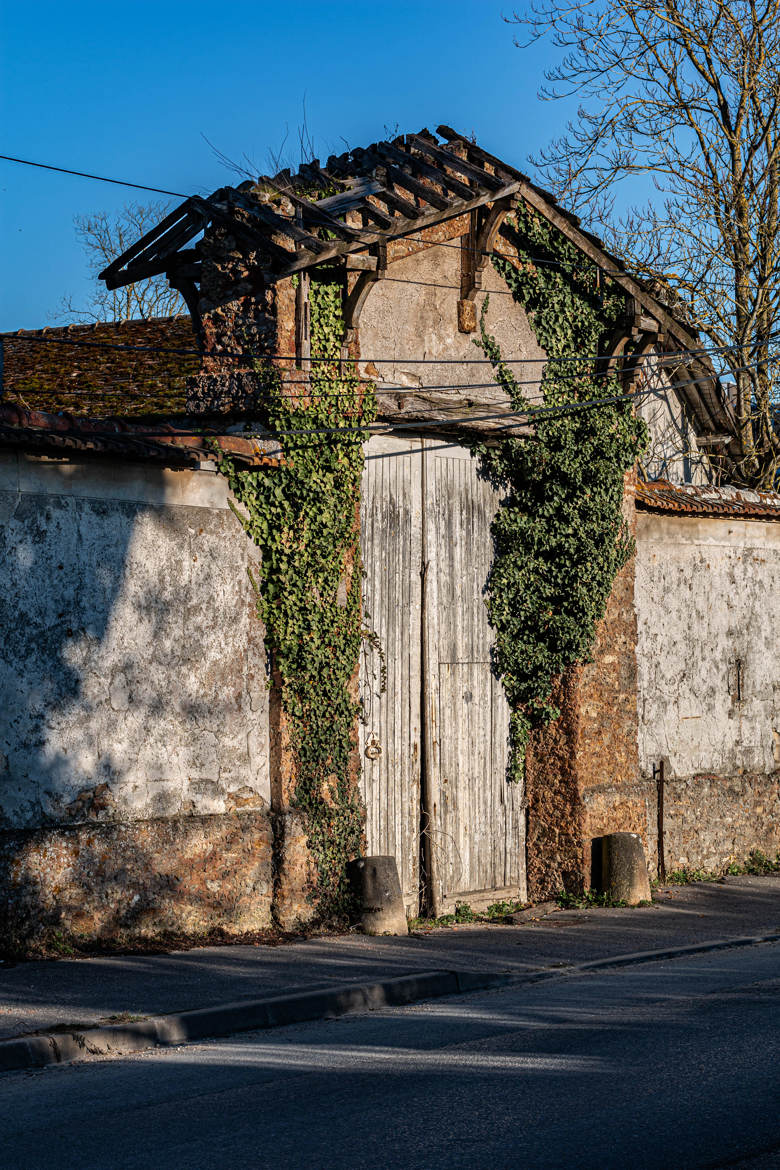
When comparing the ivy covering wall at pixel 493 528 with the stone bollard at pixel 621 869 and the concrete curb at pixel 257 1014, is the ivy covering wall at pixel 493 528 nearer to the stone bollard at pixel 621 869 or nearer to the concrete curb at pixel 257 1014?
the stone bollard at pixel 621 869

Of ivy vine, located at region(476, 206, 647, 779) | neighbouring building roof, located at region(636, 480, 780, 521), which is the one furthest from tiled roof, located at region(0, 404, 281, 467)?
neighbouring building roof, located at region(636, 480, 780, 521)

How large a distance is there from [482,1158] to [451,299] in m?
8.59

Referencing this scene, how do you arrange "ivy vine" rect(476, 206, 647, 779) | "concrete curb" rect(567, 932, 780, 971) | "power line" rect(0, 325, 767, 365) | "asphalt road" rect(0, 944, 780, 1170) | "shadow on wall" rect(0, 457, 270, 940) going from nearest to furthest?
1. "asphalt road" rect(0, 944, 780, 1170)
2. "shadow on wall" rect(0, 457, 270, 940)
3. "concrete curb" rect(567, 932, 780, 971)
4. "power line" rect(0, 325, 767, 365)
5. "ivy vine" rect(476, 206, 647, 779)

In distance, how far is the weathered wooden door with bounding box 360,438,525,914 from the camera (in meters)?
11.4

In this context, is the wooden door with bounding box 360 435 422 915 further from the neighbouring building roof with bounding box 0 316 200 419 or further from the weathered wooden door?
the neighbouring building roof with bounding box 0 316 200 419

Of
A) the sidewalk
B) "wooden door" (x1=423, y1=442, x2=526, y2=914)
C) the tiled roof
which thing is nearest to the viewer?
the sidewalk

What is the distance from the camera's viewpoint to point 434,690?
1192cm

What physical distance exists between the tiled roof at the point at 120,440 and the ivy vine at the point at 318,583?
169 millimetres

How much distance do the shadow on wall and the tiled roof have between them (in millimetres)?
241

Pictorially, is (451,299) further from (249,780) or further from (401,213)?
(249,780)

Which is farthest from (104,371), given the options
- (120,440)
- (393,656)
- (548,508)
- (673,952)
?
(673,952)

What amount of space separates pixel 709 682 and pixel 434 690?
14.3 ft

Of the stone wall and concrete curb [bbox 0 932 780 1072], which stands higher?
the stone wall

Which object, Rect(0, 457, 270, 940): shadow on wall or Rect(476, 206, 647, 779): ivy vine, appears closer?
Rect(0, 457, 270, 940): shadow on wall
